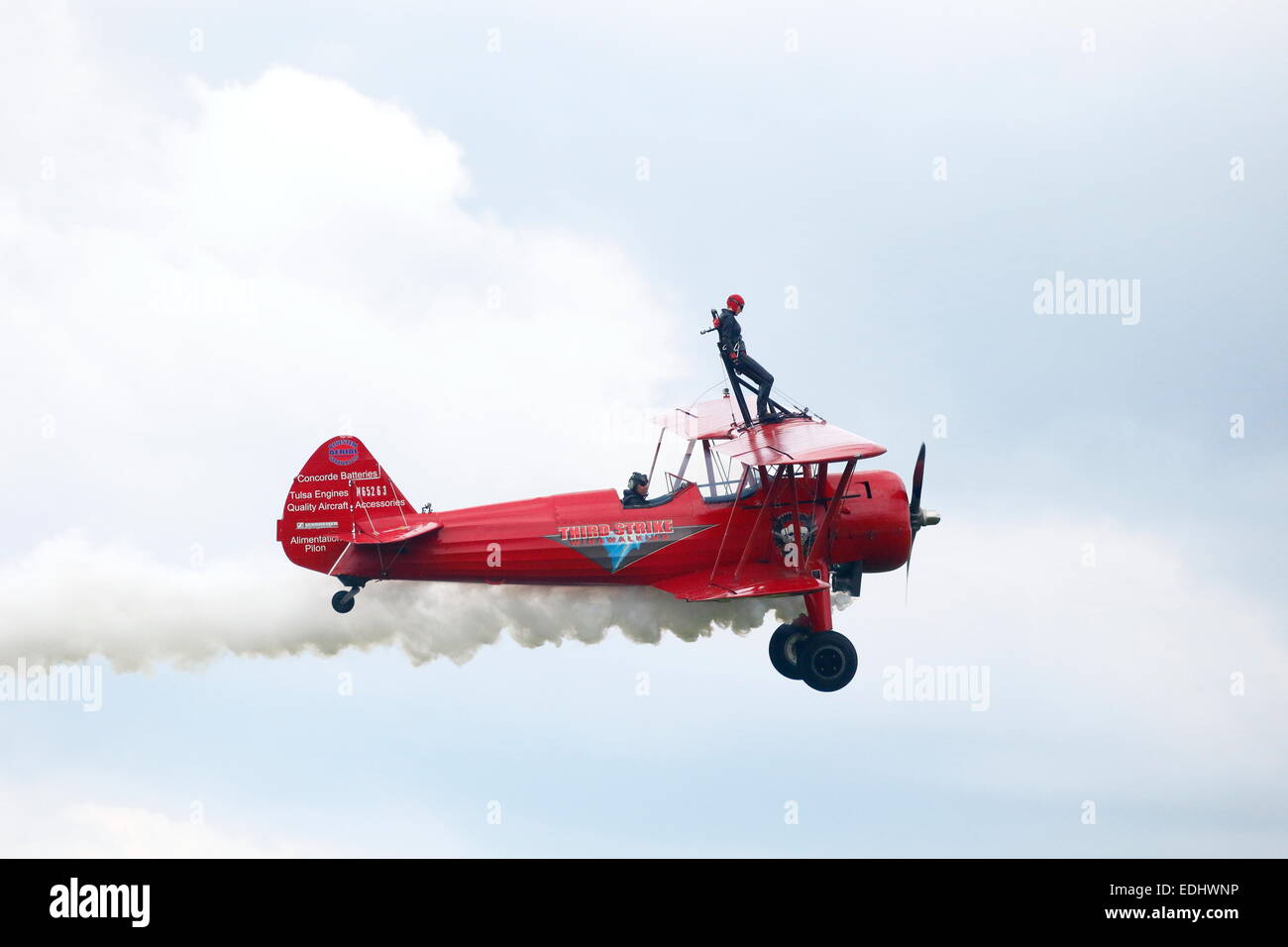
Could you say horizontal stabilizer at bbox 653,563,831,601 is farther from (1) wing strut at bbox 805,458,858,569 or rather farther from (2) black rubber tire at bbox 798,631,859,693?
(2) black rubber tire at bbox 798,631,859,693

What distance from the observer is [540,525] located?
→ 1936 cm

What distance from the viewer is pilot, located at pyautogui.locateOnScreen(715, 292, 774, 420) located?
19.6 metres

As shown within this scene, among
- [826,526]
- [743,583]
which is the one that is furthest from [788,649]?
[826,526]

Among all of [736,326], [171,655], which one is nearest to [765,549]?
[736,326]

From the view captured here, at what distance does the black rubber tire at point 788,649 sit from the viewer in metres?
20.0

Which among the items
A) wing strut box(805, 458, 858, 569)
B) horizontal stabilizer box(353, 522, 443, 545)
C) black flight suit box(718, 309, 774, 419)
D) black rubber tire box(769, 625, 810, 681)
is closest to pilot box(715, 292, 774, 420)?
black flight suit box(718, 309, 774, 419)

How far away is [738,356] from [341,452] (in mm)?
5215

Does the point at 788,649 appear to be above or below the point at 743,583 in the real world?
below

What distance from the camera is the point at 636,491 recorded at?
19.8 metres

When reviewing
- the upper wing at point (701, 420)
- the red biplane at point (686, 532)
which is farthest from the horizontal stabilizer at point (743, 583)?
the upper wing at point (701, 420)

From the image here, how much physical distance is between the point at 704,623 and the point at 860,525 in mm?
2489

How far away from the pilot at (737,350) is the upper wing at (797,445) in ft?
1.71

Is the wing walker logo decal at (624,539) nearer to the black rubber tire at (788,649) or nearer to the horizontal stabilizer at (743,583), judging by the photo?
the horizontal stabilizer at (743,583)

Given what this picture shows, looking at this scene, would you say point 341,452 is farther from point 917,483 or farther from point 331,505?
point 917,483
